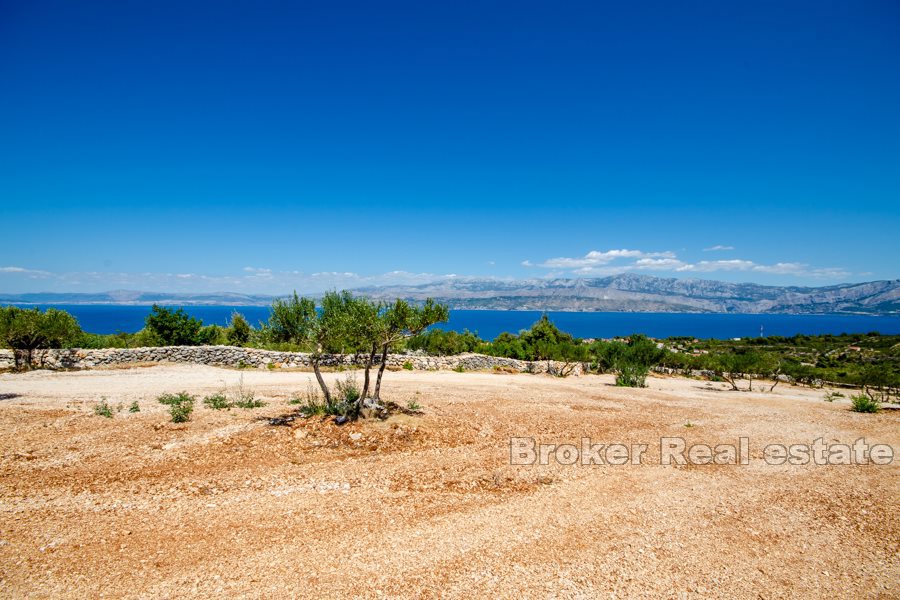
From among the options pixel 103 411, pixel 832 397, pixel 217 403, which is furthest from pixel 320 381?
pixel 832 397

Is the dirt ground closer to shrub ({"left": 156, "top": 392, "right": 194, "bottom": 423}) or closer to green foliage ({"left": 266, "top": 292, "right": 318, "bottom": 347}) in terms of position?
shrub ({"left": 156, "top": 392, "right": 194, "bottom": 423})

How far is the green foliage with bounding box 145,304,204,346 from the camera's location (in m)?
27.3

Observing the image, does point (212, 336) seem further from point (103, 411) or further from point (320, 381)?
point (320, 381)

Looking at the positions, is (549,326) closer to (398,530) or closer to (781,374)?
(781,374)

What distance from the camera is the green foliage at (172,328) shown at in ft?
89.5

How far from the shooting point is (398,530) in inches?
252

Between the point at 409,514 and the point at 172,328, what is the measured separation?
27029 mm

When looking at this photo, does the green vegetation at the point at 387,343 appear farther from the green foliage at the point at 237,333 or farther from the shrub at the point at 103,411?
the shrub at the point at 103,411

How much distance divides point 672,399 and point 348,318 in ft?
49.2

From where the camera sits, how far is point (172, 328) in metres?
27.5

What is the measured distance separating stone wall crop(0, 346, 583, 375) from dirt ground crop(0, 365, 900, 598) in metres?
9.63

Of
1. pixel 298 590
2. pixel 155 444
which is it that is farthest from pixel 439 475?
pixel 155 444

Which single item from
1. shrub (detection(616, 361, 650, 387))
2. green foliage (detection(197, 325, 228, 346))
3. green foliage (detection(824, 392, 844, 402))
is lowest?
green foliage (detection(824, 392, 844, 402))

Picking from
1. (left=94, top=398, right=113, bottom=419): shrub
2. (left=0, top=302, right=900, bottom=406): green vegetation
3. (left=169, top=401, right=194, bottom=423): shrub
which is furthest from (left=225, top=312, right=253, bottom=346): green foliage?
(left=169, top=401, right=194, bottom=423): shrub
